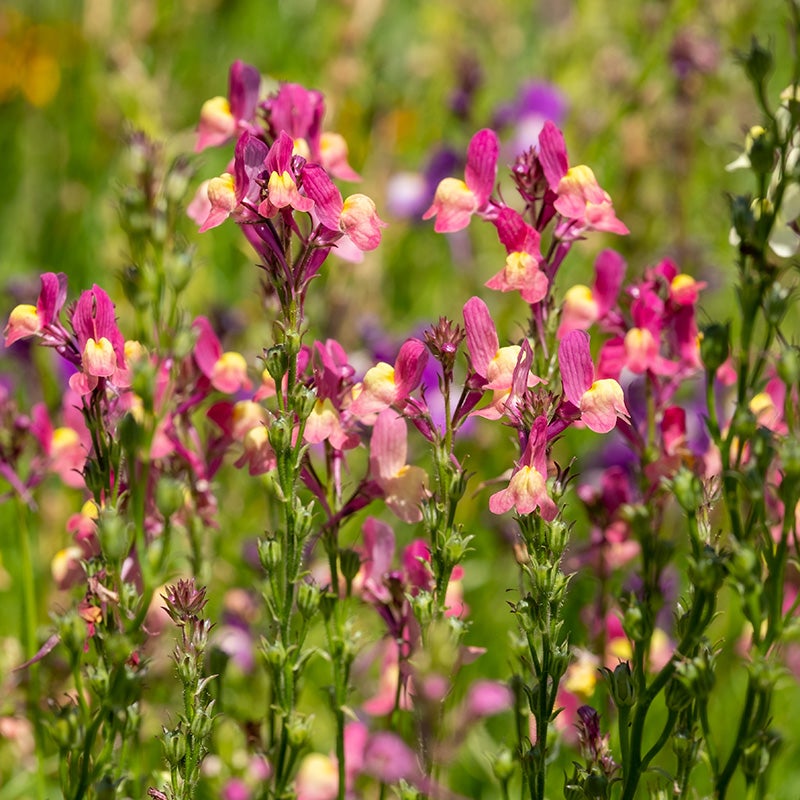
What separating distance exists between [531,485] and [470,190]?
0.56m

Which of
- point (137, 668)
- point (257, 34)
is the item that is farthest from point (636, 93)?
point (257, 34)

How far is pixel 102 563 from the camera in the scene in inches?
60.3

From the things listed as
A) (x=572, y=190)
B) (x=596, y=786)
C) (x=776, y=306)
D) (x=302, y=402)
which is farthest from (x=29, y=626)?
(x=776, y=306)

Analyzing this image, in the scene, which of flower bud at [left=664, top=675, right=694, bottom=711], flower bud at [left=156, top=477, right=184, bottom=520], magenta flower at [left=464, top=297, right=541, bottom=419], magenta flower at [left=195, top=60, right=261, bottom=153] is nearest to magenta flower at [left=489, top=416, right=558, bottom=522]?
magenta flower at [left=464, top=297, right=541, bottom=419]

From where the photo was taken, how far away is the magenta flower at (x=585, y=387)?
5.08ft

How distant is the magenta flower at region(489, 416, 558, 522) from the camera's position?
1.48 m

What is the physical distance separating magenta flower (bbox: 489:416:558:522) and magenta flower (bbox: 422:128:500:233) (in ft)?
1.34

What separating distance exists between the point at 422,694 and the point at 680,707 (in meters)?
0.54

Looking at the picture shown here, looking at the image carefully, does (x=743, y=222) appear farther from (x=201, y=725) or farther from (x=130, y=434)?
(x=201, y=725)

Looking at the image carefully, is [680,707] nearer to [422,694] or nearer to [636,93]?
[422,694]

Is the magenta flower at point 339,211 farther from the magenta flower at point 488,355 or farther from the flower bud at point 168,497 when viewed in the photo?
the flower bud at point 168,497

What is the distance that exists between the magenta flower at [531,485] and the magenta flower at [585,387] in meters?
0.07

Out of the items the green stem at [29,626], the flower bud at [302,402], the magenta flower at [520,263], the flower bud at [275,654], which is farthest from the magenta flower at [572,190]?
the green stem at [29,626]

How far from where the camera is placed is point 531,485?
1.49 metres
